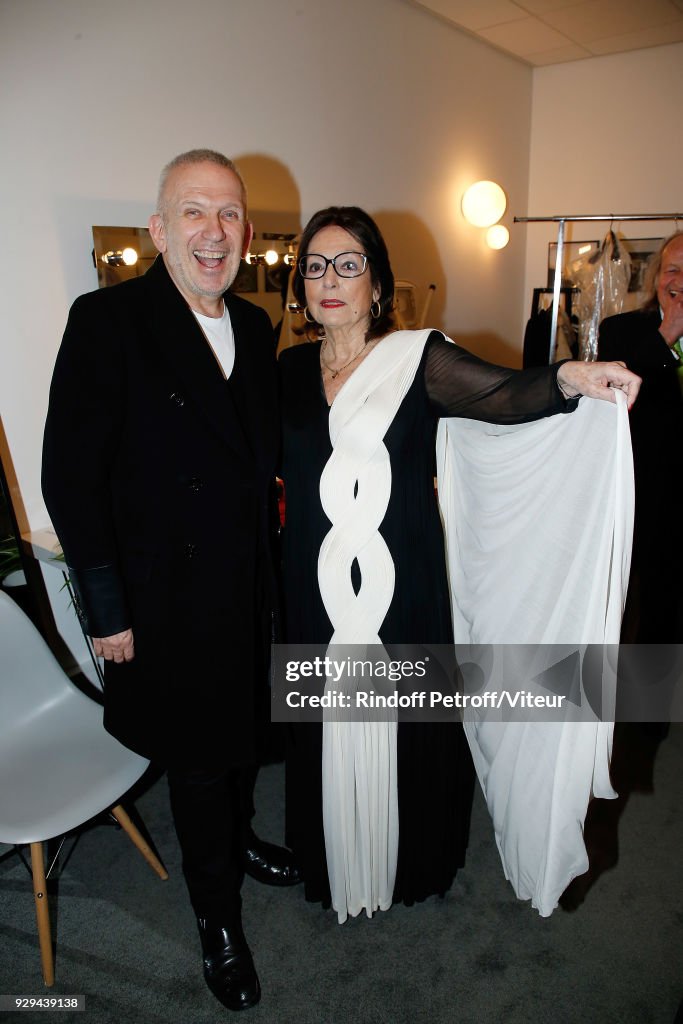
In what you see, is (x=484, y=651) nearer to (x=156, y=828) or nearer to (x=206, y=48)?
(x=156, y=828)

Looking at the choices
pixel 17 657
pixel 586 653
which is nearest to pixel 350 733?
pixel 586 653

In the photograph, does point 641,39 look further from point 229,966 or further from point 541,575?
point 229,966

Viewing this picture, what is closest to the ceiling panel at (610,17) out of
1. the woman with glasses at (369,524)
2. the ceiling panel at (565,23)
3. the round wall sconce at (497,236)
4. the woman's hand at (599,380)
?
the ceiling panel at (565,23)

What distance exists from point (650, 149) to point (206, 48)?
367cm

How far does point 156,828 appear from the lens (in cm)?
230

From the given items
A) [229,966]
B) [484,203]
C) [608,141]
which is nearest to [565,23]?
[608,141]

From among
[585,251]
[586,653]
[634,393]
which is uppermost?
[585,251]

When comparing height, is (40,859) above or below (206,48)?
below

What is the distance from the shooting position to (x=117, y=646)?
1537 mm

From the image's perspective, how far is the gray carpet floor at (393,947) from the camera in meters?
1.63

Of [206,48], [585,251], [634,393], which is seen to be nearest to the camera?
[634,393]

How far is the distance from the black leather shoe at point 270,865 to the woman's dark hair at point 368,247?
→ 1552 mm

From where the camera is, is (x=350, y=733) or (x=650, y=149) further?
(x=650, y=149)

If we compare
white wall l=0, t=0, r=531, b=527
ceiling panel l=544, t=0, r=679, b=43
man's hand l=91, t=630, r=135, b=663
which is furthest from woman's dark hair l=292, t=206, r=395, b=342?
ceiling panel l=544, t=0, r=679, b=43
